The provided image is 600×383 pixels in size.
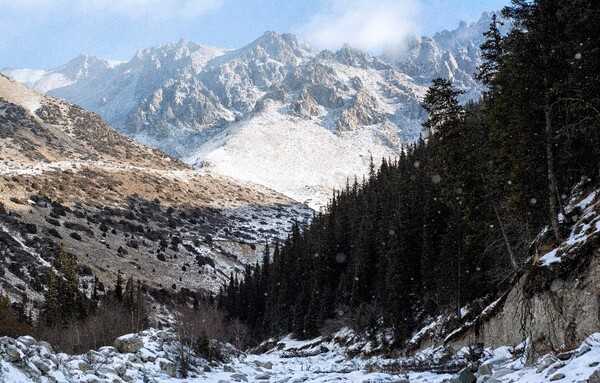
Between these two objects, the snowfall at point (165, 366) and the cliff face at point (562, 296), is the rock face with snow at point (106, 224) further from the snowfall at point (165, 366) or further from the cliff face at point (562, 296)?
the cliff face at point (562, 296)

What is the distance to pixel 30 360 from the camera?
17.1 m

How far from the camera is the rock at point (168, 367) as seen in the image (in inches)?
1021

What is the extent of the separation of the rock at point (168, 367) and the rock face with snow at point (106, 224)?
50897 millimetres

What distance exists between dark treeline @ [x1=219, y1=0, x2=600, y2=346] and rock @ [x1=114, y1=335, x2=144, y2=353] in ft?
64.9

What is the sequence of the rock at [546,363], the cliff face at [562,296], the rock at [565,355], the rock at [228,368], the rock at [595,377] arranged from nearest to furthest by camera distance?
the rock at [595,377], the rock at [565,355], the rock at [546,363], the cliff face at [562,296], the rock at [228,368]

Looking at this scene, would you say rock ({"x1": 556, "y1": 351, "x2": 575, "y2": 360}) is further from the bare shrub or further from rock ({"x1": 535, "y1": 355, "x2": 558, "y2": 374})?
the bare shrub

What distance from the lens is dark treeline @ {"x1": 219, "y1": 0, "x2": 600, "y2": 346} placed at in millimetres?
21781

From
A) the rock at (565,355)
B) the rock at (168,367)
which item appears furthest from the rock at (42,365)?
the rock at (565,355)

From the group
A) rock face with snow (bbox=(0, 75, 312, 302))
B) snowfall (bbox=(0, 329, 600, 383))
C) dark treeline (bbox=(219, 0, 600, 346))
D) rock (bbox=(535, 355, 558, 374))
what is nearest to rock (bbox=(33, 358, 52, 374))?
snowfall (bbox=(0, 329, 600, 383))

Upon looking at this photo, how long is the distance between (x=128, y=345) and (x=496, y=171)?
2156cm

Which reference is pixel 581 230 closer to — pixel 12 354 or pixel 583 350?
pixel 583 350

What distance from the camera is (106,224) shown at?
12788 cm

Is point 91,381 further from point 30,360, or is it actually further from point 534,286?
point 534,286

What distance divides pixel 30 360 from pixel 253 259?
5239 inches
